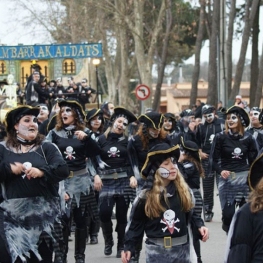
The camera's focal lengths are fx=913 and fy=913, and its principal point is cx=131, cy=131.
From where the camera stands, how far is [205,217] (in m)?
15.2

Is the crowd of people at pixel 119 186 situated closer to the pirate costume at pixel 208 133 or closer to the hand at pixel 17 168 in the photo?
the hand at pixel 17 168

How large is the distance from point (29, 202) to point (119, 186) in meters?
3.95

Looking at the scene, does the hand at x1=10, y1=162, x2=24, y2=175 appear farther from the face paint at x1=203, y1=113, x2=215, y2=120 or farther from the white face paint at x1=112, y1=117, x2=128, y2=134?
the face paint at x1=203, y1=113, x2=215, y2=120

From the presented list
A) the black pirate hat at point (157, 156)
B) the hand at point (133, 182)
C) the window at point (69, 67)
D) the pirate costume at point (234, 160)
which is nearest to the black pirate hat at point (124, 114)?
the hand at point (133, 182)

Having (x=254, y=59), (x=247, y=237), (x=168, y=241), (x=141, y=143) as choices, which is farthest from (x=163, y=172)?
(x=254, y=59)

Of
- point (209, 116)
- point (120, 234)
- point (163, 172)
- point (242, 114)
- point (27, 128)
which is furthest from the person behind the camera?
point (209, 116)

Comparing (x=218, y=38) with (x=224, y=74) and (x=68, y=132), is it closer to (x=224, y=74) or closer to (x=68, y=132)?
(x=224, y=74)

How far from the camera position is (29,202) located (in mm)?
7938

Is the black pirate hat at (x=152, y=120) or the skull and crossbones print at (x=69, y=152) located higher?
the black pirate hat at (x=152, y=120)

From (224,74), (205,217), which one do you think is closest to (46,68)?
(224,74)

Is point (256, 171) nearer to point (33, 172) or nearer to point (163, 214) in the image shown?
point (163, 214)

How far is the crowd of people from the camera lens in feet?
23.9

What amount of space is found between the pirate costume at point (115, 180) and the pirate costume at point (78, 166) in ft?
2.58

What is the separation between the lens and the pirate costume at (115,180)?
1173 centimetres
